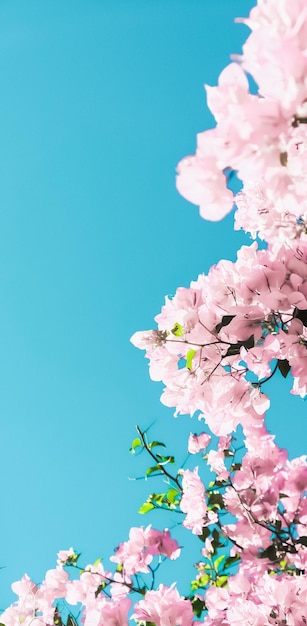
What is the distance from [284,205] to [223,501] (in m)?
2.44

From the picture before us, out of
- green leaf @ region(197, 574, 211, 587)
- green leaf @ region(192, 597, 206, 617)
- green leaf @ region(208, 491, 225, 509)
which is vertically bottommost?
green leaf @ region(192, 597, 206, 617)

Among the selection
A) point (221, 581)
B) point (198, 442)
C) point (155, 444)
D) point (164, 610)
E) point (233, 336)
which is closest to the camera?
point (233, 336)

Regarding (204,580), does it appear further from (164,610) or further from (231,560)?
(164,610)

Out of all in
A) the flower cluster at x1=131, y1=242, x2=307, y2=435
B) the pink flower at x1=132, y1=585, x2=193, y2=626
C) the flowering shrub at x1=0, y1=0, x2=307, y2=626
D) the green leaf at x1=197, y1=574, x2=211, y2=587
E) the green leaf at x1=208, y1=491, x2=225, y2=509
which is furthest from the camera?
the green leaf at x1=197, y1=574, x2=211, y2=587

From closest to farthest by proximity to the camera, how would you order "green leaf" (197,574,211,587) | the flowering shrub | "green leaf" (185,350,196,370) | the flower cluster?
the flowering shrub < the flower cluster < "green leaf" (185,350,196,370) < "green leaf" (197,574,211,587)

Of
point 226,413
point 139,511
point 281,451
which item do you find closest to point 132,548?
point 139,511

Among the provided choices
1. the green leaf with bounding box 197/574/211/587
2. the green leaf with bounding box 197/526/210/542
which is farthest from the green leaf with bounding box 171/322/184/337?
the green leaf with bounding box 197/574/211/587

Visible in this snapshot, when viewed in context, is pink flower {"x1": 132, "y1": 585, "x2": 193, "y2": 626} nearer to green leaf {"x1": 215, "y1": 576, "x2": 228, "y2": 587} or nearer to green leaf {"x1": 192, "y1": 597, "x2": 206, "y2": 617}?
green leaf {"x1": 192, "y1": 597, "x2": 206, "y2": 617}

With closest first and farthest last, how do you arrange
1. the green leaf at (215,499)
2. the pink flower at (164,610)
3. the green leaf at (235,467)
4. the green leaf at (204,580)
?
the pink flower at (164,610) < the green leaf at (215,499) < the green leaf at (235,467) < the green leaf at (204,580)

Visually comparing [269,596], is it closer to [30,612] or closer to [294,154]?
[30,612]

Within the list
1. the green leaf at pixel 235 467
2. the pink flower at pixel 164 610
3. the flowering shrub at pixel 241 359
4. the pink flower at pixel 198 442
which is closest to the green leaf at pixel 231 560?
the flowering shrub at pixel 241 359

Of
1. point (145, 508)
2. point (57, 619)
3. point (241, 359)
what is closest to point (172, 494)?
point (145, 508)

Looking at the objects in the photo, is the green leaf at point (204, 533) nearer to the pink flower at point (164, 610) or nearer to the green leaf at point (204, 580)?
the green leaf at point (204, 580)

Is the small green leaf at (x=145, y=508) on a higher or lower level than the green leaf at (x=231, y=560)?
higher
